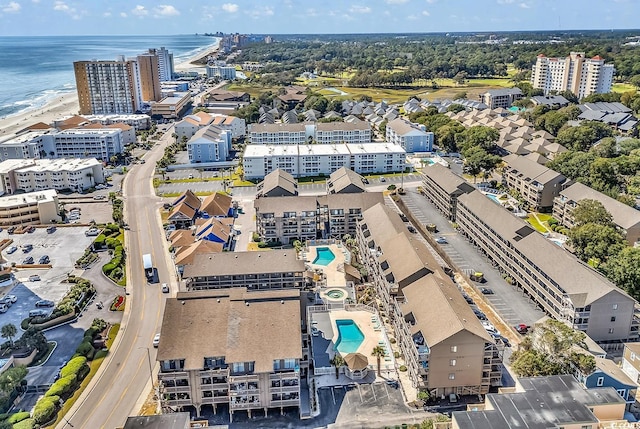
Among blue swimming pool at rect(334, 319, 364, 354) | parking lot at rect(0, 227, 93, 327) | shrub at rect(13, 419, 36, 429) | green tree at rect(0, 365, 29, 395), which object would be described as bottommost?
blue swimming pool at rect(334, 319, 364, 354)

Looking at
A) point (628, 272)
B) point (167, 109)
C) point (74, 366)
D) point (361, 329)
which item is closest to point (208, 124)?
point (167, 109)

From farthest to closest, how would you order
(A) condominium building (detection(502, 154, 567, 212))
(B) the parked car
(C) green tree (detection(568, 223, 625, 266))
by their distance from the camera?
(A) condominium building (detection(502, 154, 567, 212)), (C) green tree (detection(568, 223, 625, 266)), (B) the parked car

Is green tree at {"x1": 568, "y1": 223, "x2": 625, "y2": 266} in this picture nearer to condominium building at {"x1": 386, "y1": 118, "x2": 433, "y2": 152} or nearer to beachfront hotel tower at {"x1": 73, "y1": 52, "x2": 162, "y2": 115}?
condominium building at {"x1": 386, "y1": 118, "x2": 433, "y2": 152}

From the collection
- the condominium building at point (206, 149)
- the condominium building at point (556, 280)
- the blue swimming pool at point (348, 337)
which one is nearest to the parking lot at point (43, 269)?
the blue swimming pool at point (348, 337)

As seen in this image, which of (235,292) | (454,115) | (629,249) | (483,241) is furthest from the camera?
(454,115)

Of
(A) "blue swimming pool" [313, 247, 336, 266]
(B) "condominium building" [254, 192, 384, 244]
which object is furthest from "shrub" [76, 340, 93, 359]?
(B) "condominium building" [254, 192, 384, 244]

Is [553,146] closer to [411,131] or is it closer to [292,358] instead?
[411,131]

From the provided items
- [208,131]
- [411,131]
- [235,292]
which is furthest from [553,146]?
[235,292]
